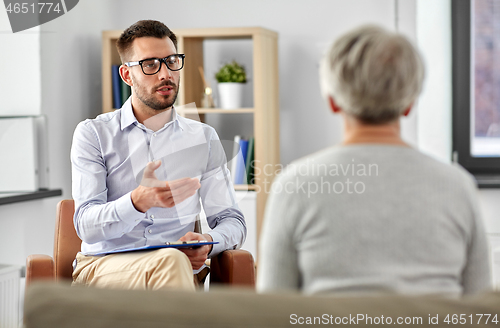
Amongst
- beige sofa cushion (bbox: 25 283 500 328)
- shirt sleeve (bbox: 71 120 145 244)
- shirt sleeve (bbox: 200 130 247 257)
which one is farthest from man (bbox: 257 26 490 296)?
shirt sleeve (bbox: 200 130 247 257)

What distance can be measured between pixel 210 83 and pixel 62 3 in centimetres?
99

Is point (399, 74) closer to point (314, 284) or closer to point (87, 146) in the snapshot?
point (314, 284)

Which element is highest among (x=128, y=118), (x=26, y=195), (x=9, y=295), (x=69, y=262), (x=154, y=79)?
(x=154, y=79)

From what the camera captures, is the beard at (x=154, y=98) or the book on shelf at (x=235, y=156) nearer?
the beard at (x=154, y=98)

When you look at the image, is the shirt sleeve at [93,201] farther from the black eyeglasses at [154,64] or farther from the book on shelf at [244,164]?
the book on shelf at [244,164]

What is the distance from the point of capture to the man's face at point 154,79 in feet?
6.05

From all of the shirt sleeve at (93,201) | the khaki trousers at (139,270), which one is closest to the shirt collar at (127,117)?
the shirt sleeve at (93,201)

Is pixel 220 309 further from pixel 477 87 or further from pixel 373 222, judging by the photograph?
pixel 477 87

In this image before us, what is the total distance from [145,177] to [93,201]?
252 millimetres

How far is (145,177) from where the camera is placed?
61.1 inches

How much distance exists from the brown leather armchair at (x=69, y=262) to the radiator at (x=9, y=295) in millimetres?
771

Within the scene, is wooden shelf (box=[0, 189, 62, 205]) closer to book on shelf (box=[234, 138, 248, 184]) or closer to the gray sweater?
book on shelf (box=[234, 138, 248, 184])

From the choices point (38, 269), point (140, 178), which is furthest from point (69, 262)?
point (140, 178)

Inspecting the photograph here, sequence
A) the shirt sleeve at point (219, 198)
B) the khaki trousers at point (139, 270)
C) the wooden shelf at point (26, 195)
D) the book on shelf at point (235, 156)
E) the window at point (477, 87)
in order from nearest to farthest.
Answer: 1. the khaki trousers at point (139, 270)
2. the shirt sleeve at point (219, 198)
3. the wooden shelf at point (26, 195)
4. the window at point (477, 87)
5. the book on shelf at point (235, 156)
